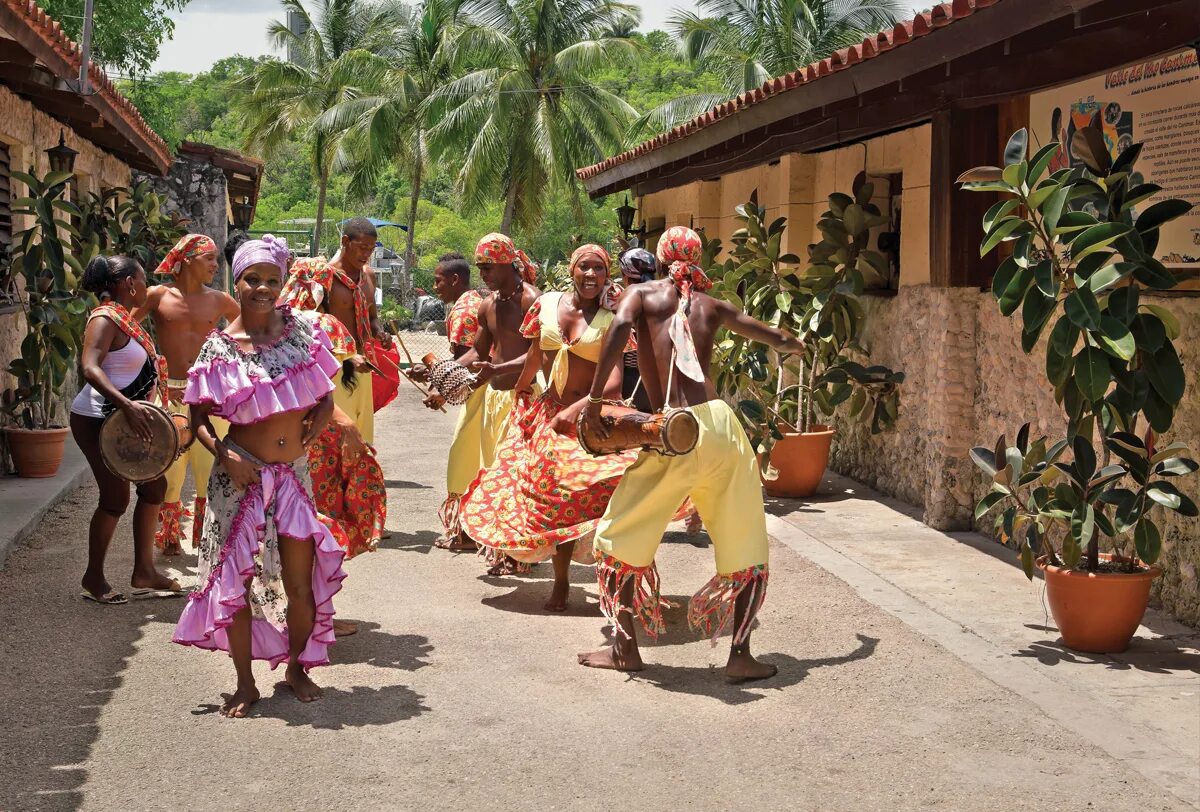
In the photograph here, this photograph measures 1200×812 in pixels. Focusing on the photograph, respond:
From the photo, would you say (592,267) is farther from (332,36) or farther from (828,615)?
(332,36)

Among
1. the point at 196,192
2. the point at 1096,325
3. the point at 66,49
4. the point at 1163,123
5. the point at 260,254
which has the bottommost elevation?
the point at 1096,325

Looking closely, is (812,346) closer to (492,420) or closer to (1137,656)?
(492,420)

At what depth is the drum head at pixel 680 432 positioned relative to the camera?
530 centimetres

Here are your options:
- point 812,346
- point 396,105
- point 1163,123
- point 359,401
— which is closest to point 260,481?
point 359,401

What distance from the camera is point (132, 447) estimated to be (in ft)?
20.2

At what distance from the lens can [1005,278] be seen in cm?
589

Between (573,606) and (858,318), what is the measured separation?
4009 mm

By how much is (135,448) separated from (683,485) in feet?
7.88

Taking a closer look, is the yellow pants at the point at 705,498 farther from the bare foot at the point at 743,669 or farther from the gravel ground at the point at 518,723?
the gravel ground at the point at 518,723

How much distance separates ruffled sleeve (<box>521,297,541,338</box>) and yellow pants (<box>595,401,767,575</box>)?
1.67 meters

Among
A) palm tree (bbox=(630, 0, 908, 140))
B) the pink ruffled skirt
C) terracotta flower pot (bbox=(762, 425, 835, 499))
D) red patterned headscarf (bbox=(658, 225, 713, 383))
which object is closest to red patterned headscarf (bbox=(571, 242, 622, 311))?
red patterned headscarf (bbox=(658, 225, 713, 383))

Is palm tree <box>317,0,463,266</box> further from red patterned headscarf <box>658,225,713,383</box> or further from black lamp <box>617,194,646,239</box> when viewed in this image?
red patterned headscarf <box>658,225,713,383</box>

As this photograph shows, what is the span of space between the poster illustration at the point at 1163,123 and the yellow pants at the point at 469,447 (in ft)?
12.0

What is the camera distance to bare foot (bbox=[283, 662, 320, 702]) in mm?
5281
